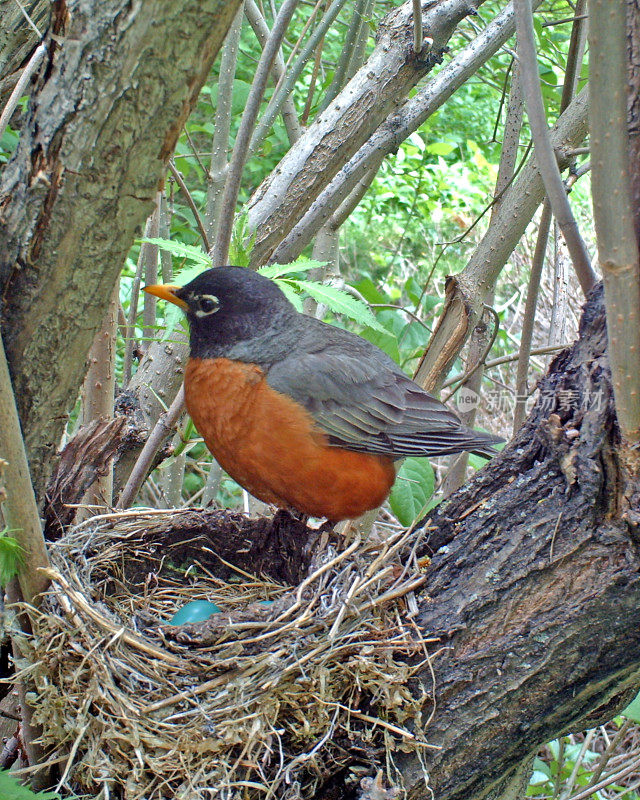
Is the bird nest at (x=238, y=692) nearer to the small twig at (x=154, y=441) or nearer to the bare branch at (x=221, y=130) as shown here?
the small twig at (x=154, y=441)

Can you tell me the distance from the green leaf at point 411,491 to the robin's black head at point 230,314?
0.76 m

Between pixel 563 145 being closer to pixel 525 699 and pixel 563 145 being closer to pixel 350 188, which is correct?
pixel 350 188

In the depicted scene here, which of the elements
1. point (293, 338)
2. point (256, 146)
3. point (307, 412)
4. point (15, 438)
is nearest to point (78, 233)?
point (15, 438)

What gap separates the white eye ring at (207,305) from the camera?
2908 mm

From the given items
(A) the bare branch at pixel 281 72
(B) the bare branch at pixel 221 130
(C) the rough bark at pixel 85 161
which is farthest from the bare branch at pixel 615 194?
(A) the bare branch at pixel 281 72

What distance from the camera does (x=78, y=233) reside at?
147cm

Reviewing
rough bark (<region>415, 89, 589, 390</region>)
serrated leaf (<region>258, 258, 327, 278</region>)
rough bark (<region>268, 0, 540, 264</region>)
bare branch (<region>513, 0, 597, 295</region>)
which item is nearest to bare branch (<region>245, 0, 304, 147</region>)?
rough bark (<region>268, 0, 540, 264</region>)

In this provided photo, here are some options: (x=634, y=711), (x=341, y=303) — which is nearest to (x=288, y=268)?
(x=341, y=303)

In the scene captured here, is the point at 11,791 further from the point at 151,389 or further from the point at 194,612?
the point at 151,389

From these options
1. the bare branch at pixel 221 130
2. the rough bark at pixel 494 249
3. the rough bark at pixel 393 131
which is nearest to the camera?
the rough bark at pixel 494 249

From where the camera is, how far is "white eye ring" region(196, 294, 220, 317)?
2908mm

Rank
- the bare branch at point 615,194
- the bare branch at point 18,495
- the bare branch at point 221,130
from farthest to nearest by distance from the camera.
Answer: the bare branch at point 221,130, the bare branch at point 18,495, the bare branch at point 615,194

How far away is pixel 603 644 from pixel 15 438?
1.41 metres

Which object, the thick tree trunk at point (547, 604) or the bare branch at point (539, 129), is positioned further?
the thick tree trunk at point (547, 604)
